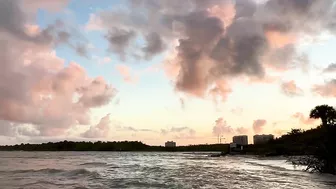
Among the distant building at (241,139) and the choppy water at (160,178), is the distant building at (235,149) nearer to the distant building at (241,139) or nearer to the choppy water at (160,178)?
the distant building at (241,139)

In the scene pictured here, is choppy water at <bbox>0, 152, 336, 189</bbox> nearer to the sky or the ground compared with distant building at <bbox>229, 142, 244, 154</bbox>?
nearer to the ground

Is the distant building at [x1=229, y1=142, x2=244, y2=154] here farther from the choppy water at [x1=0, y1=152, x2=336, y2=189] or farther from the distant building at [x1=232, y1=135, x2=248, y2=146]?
the choppy water at [x1=0, y1=152, x2=336, y2=189]

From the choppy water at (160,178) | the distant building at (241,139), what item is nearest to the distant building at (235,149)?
the distant building at (241,139)

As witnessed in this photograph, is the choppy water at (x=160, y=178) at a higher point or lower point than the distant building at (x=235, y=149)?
lower

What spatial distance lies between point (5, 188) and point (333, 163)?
30.3 meters

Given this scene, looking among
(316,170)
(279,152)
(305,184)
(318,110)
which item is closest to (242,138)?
(279,152)

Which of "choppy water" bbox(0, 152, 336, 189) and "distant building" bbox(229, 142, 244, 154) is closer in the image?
"choppy water" bbox(0, 152, 336, 189)

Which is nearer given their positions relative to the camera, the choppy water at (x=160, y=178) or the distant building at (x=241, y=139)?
the choppy water at (x=160, y=178)

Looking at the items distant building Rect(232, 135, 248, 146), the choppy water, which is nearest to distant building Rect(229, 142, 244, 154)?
distant building Rect(232, 135, 248, 146)

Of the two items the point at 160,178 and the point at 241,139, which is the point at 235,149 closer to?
the point at 241,139

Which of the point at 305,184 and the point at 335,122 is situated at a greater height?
the point at 335,122

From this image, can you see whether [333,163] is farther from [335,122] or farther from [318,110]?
[318,110]

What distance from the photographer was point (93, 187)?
26406 mm

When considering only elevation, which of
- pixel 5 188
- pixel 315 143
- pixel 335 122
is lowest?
pixel 5 188
